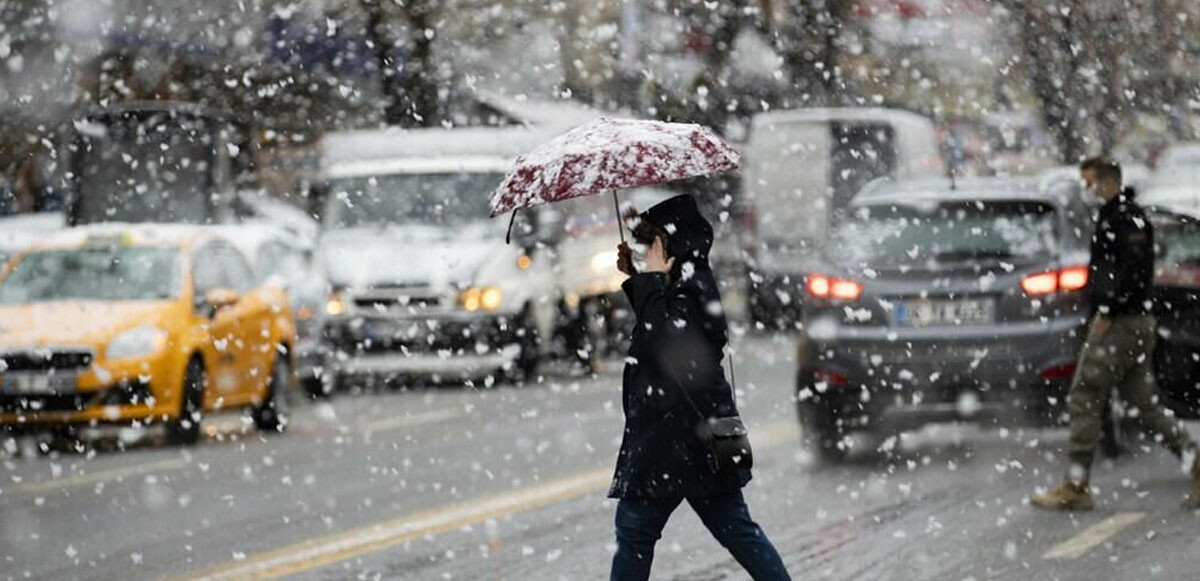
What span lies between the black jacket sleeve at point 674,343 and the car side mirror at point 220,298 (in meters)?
9.19

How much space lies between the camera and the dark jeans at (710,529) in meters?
6.25

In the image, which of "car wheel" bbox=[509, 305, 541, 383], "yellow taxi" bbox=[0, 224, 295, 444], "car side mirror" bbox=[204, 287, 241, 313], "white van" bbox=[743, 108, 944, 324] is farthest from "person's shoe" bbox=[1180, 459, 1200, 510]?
"white van" bbox=[743, 108, 944, 324]

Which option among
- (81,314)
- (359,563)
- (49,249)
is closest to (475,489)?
(359,563)

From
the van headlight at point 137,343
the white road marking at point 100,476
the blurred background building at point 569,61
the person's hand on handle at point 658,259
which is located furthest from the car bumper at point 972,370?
the blurred background building at point 569,61

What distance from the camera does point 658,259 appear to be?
20.5 feet

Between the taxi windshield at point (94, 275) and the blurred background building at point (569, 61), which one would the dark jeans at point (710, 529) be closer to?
the taxi windshield at point (94, 275)

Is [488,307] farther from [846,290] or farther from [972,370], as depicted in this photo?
[972,370]

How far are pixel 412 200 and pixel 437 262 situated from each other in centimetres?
102

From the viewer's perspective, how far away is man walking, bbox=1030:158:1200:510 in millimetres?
10047

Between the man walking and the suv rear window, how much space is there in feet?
5.43

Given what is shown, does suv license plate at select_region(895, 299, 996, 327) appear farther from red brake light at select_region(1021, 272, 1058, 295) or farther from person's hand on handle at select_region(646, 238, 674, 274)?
person's hand on handle at select_region(646, 238, 674, 274)

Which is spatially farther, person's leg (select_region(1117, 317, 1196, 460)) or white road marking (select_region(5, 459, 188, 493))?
white road marking (select_region(5, 459, 188, 493))

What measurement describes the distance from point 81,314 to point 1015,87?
23.7 meters

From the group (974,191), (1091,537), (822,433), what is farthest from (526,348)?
(1091,537)
